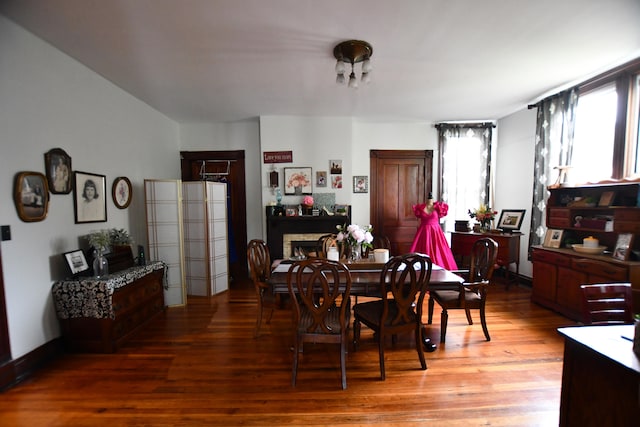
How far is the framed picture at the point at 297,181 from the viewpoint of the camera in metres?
4.48

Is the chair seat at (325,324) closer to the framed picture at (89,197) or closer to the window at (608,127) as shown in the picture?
the framed picture at (89,197)

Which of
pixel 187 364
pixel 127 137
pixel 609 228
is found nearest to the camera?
pixel 187 364

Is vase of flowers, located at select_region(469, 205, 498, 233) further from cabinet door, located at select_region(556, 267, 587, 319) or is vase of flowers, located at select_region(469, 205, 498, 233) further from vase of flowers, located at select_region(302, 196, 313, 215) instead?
vase of flowers, located at select_region(302, 196, 313, 215)

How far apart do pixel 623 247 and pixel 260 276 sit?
3.72 meters

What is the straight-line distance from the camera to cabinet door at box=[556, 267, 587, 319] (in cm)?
284

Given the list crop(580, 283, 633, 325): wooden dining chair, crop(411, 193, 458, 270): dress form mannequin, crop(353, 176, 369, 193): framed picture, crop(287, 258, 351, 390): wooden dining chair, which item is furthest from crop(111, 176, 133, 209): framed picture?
crop(580, 283, 633, 325): wooden dining chair

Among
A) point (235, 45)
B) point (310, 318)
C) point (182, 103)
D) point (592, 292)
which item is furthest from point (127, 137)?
point (592, 292)

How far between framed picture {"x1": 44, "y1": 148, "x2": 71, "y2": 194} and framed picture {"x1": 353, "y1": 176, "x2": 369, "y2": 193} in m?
3.93

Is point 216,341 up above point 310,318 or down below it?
below

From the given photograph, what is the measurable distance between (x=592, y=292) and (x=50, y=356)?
14.0 ft

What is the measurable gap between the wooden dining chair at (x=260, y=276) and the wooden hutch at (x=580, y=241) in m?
3.31

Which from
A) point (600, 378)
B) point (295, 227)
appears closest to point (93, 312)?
point (295, 227)

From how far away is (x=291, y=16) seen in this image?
6.52 ft

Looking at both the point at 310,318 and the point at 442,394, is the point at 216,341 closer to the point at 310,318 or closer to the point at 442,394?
the point at 310,318
